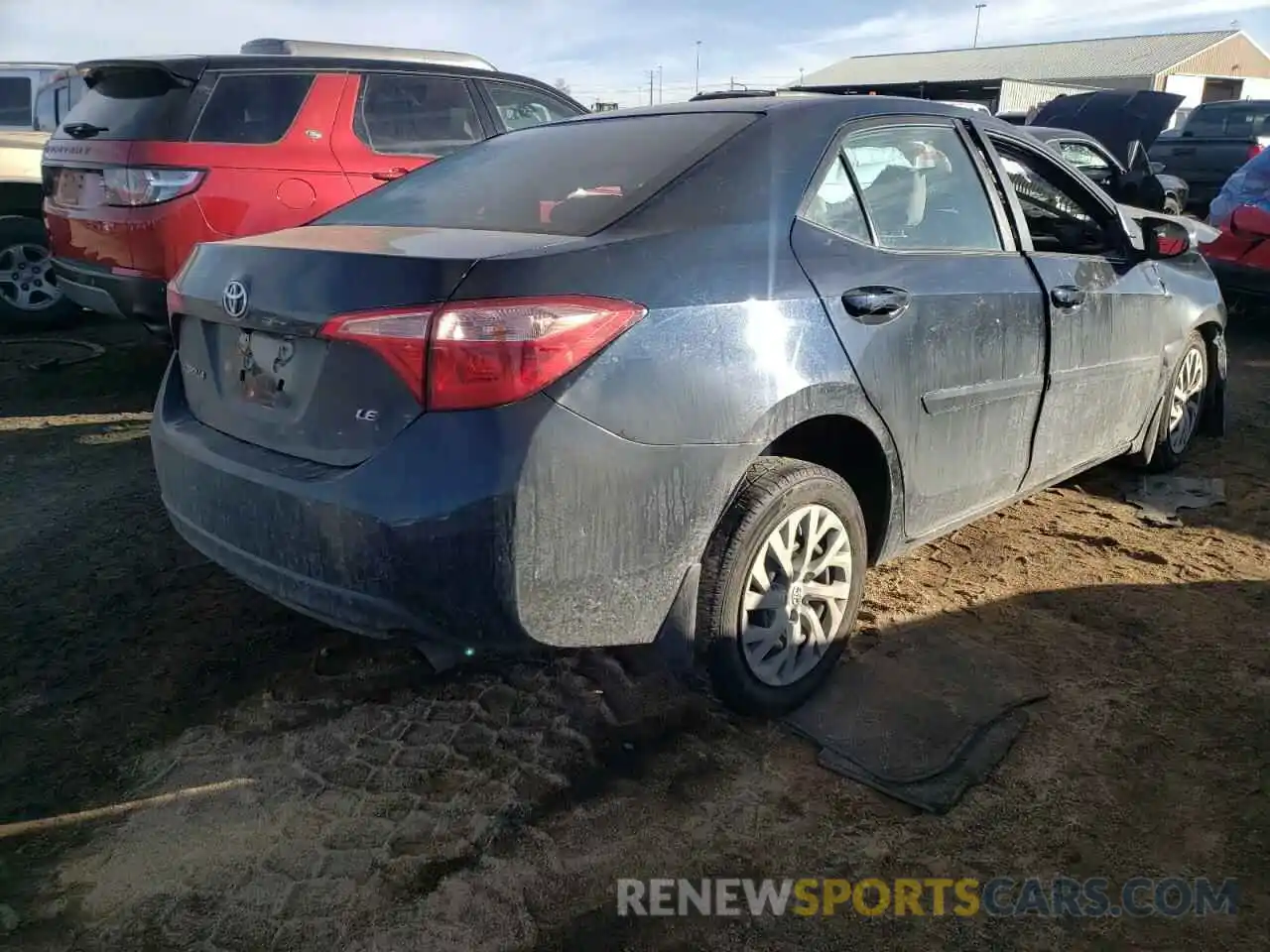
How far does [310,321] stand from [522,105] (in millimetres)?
4764

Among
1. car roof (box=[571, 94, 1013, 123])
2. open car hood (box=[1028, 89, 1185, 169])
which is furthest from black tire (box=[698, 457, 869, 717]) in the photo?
open car hood (box=[1028, 89, 1185, 169])

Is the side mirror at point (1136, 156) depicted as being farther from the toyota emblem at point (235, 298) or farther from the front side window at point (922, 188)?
the toyota emblem at point (235, 298)

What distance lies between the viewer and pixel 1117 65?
50.9m

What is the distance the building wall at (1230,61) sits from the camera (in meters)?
50.7

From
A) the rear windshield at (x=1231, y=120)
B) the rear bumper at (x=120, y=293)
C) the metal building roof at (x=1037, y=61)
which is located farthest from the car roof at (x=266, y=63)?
the metal building roof at (x=1037, y=61)

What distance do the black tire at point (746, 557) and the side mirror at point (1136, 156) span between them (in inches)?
385

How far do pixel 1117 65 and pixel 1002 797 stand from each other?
58250mm

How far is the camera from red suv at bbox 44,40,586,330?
498cm

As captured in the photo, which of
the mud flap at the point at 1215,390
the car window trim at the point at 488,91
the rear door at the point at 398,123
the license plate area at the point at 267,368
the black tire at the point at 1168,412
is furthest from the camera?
the car window trim at the point at 488,91

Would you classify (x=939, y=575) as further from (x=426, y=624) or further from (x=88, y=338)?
(x=88, y=338)

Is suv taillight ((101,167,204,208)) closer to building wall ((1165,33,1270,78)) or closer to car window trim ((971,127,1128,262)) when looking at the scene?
car window trim ((971,127,1128,262))

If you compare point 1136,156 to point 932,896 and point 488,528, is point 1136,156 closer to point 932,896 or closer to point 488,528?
point 932,896

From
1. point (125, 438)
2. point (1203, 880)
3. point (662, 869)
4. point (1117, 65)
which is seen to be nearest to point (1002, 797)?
point (1203, 880)

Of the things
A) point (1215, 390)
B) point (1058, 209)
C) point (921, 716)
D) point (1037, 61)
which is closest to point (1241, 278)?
point (1215, 390)
